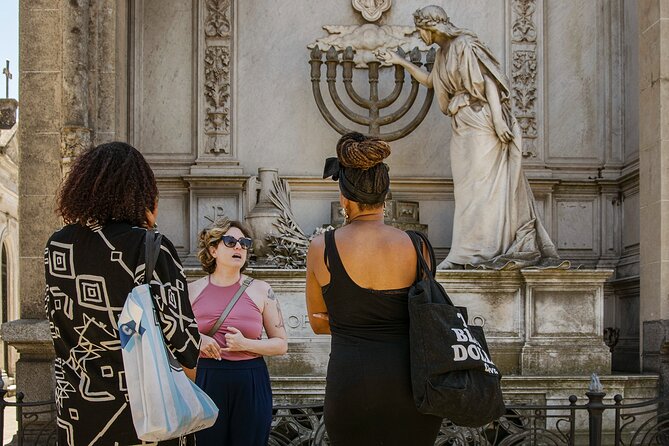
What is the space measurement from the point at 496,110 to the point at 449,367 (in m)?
5.89

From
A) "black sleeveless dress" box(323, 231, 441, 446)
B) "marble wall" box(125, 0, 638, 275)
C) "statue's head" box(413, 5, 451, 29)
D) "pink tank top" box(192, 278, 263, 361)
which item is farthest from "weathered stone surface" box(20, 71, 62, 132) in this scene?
"black sleeveless dress" box(323, 231, 441, 446)

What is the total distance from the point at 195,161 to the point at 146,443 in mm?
7620

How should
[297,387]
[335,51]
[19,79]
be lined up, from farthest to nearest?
1. [335,51]
2. [19,79]
3. [297,387]

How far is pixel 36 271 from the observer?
8023mm

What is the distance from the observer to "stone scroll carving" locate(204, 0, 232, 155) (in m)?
10.5

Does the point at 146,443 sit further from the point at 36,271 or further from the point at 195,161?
the point at 195,161

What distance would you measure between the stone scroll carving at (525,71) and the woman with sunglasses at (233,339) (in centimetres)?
634

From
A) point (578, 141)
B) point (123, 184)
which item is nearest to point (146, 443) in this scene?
point (123, 184)

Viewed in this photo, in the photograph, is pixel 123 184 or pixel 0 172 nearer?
pixel 123 184

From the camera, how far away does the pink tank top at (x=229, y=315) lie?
457 cm

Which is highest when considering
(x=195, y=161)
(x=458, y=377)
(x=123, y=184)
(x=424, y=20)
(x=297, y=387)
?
(x=424, y=20)

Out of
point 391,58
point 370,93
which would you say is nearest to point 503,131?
point 391,58

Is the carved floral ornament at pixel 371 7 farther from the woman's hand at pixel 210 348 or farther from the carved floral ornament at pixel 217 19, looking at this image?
the woman's hand at pixel 210 348

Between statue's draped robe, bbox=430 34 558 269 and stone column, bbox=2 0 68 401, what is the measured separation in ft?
11.5
